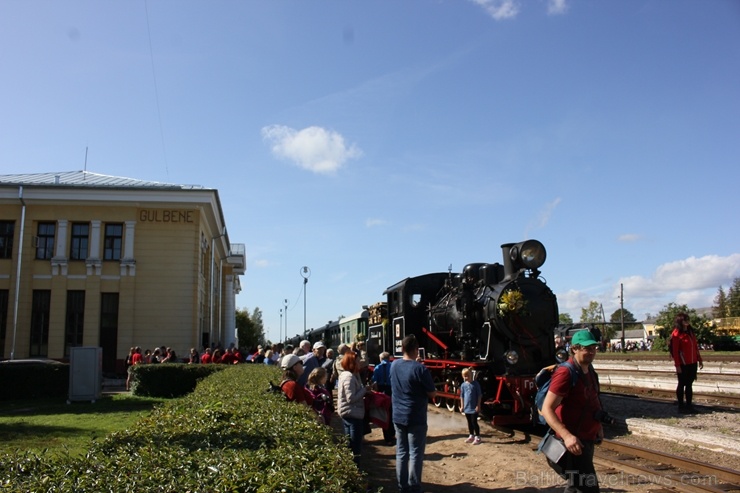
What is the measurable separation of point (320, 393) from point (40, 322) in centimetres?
2167

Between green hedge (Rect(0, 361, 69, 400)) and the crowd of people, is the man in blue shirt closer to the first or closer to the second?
the crowd of people

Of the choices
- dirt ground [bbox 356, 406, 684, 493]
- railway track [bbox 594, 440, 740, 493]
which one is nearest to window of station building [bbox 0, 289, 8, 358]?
dirt ground [bbox 356, 406, 684, 493]

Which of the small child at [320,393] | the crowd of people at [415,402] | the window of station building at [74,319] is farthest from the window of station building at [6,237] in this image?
the small child at [320,393]

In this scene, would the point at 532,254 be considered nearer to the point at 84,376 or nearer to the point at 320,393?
the point at 320,393

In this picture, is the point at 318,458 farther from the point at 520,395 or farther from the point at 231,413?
the point at 520,395

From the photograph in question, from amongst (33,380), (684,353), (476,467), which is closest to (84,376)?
(33,380)

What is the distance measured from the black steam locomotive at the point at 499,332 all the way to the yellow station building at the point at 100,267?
14921 mm

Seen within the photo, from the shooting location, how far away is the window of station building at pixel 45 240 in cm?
2589

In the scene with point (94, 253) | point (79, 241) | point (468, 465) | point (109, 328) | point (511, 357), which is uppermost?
point (79, 241)

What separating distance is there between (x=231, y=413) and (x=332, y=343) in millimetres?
26073

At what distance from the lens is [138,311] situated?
25531 millimetres

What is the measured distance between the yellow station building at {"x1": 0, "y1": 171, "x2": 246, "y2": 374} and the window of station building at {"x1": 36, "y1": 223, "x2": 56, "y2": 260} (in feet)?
0.14

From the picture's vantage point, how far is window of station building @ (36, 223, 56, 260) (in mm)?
25891

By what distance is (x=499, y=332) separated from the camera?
11.9 m
